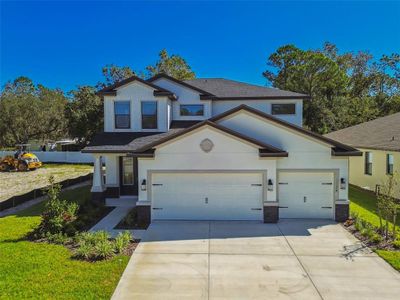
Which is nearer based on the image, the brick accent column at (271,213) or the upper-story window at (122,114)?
the brick accent column at (271,213)

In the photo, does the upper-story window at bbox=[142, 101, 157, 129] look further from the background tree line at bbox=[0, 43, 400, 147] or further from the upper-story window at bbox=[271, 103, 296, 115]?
the background tree line at bbox=[0, 43, 400, 147]

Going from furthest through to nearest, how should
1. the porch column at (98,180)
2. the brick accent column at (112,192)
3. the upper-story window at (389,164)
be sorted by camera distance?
the upper-story window at (389,164) → the brick accent column at (112,192) → the porch column at (98,180)

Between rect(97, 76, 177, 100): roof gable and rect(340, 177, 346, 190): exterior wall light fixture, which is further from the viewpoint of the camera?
rect(97, 76, 177, 100): roof gable

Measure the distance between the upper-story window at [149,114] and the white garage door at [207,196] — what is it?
4407 millimetres

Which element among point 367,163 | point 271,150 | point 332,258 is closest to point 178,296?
point 332,258

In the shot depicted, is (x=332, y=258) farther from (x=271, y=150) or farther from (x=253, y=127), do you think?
(x=253, y=127)

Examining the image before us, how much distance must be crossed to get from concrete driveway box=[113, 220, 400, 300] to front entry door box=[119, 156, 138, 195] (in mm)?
5445

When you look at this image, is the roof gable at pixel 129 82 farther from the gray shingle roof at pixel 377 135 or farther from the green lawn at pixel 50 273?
the gray shingle roof at pixel 377 135

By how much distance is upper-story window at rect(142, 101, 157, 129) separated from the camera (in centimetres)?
1555

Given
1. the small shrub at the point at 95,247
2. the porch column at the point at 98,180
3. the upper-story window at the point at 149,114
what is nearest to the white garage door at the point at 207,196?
the small shrub at the point at 95,247

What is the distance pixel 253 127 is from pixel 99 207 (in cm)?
781

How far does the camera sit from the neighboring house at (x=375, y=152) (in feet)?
51.3

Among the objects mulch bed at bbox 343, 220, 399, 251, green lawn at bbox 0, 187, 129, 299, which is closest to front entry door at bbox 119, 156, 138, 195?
green lawn at bbox 0, 187, 129, 299

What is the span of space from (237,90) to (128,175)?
8411mm
